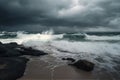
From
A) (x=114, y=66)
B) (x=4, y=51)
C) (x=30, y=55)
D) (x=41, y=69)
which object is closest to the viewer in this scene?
(x=41, y=69)

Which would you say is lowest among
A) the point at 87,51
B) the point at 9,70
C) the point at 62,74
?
the point at 62,74

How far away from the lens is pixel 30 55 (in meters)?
10.2

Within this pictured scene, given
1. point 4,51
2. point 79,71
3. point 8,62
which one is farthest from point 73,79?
point 4,51

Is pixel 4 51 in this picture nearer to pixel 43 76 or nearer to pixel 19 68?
pixel 19 68

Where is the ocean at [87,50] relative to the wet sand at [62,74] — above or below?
above

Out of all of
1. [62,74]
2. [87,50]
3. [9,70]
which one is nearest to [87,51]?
[87,50]

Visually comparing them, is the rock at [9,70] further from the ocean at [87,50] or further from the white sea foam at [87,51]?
the white sea foam at [87,51]

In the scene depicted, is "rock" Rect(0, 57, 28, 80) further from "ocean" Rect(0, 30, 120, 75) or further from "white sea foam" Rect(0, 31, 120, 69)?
"white sea foam" Rect(0, 31, 120, 69)

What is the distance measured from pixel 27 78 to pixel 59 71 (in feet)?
5.25

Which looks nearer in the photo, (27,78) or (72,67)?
(27,78)

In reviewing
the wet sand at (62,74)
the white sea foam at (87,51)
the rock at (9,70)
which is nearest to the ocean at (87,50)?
the white sea foam at (87,51)

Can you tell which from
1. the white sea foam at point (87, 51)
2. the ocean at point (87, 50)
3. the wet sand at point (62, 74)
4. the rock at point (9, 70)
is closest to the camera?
the rock at point (9, 70)

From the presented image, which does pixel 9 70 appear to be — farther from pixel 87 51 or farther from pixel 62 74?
pixel 87 51

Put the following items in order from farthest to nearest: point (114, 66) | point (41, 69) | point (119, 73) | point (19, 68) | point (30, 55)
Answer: point (30, 55) < point (114, 66) < point (41, 69) < point (119, 73) < point (19, 68)
